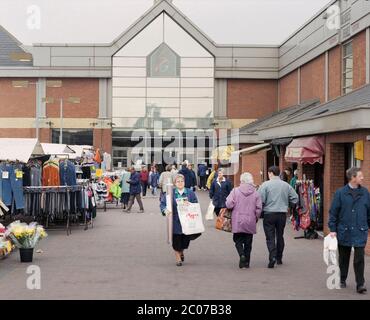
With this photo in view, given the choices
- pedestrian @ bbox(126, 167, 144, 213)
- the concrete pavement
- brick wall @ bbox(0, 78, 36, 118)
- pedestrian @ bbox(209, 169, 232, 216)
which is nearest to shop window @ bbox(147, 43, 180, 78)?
brick wall @ bbox(0, 78, 36, 118)

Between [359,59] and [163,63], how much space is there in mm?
21095

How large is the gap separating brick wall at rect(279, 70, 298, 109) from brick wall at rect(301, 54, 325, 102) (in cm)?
210

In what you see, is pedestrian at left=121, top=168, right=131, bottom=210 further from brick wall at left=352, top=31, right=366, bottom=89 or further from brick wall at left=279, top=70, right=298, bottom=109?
brick wall at left=279, top=70, right=298, bottom=109

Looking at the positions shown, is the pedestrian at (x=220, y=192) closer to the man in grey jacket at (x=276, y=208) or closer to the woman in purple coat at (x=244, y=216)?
the man in grey jacket at (x=276, y=208)

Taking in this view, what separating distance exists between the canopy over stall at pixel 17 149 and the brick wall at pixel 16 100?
92.3ft

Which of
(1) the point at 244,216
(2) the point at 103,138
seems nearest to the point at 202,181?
(2) the point at 103,138

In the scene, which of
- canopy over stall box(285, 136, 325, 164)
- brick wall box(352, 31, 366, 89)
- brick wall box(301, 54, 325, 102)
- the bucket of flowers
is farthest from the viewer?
brick wall box(301, 54, 325, 102)

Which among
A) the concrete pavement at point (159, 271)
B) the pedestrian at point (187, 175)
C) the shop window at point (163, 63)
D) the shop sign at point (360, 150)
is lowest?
the concrete pavement at point (159, 271)

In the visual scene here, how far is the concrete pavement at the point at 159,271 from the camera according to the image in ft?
29.0

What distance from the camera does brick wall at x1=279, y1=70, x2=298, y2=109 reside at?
121 feet

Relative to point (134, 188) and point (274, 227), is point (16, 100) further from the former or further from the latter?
point (274, 227)

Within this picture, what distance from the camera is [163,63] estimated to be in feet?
141

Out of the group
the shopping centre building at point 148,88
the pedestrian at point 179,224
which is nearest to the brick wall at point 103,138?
the shopping centre building at point 148,88
